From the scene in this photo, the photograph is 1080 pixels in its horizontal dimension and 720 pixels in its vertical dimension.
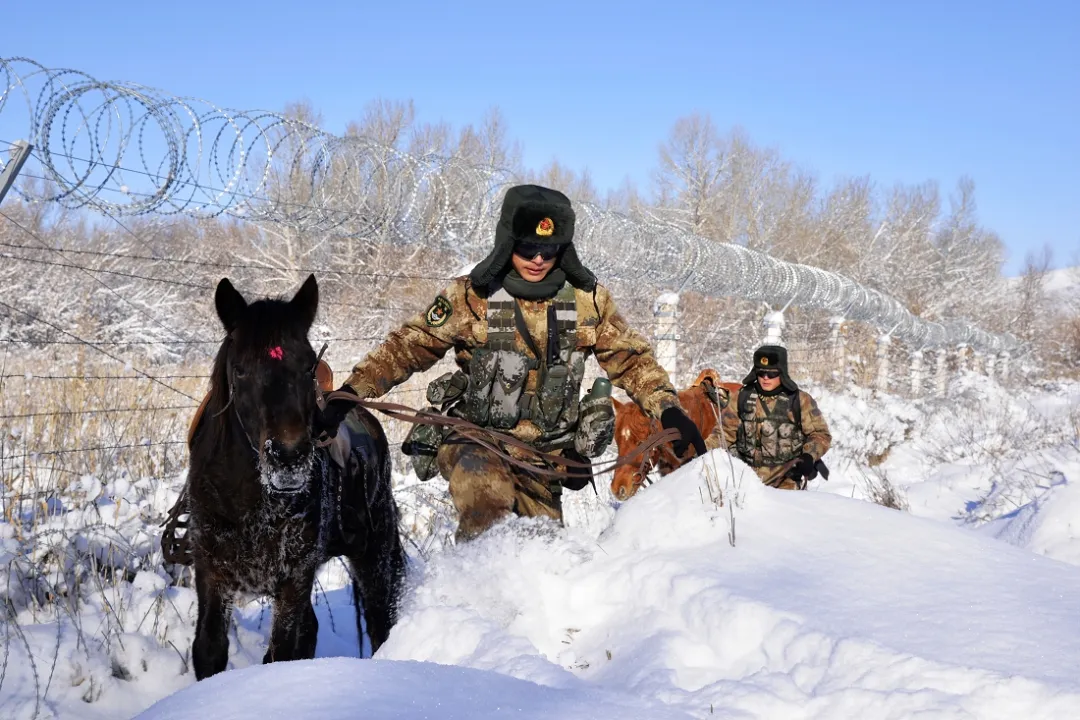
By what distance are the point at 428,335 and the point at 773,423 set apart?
3.85 metres

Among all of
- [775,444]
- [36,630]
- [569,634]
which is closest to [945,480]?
[775,444]

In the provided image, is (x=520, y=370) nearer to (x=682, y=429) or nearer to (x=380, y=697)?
(x=682, y=429)

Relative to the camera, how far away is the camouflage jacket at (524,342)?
3.75 metres

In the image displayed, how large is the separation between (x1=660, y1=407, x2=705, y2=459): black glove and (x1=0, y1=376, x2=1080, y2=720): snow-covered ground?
0.19m

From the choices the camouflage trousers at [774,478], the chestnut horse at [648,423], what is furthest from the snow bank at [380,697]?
the camouflage trousers at [774,478]

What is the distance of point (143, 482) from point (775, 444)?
4.86m

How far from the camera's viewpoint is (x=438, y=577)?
3.11m

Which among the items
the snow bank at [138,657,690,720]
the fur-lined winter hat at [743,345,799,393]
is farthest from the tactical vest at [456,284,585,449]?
the fur-lined winter hat at [743,345,799,393]

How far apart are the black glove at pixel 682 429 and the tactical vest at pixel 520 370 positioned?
43cm

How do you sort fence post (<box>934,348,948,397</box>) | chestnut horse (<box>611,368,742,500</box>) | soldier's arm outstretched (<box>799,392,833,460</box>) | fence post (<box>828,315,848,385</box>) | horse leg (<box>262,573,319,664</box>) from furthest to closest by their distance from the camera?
fence post (<box>934,348,948,397</box>)
fence post (<box>828,315,848,385</box>)
soldier's arm outstretched (<box>799,392,833,460</box>)
chestnut horse (<box>611,368,742,500</box>)
horse leg (<box>262,573,319,664</box>)

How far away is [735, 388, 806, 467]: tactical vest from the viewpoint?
6695 mm

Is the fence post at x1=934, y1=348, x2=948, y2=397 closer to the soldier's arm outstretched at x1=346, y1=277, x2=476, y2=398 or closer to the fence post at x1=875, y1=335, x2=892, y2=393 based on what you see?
the fence post at x1=875, y1=335, x2=892, y2=393

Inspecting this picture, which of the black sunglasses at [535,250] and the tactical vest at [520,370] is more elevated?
the black sunglasses at [535,250]

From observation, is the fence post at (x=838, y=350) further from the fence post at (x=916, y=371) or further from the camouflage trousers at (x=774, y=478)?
the camouflage trousers at (x=774, y=478)
